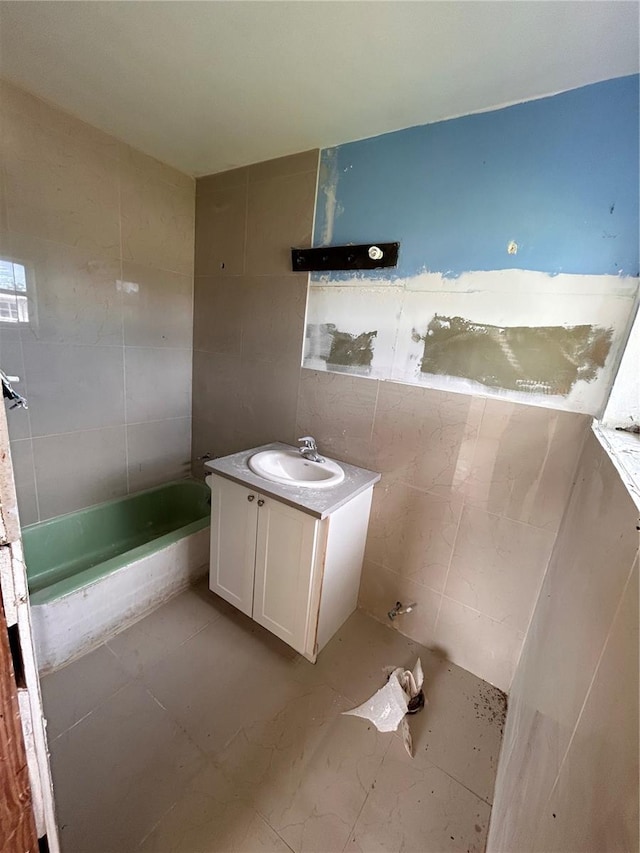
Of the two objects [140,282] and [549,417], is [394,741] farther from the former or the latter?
[140,282]

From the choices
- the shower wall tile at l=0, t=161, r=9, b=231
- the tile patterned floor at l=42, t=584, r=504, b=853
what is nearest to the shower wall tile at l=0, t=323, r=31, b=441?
the shower wall tile at l=0, t=161, r=9, b=231

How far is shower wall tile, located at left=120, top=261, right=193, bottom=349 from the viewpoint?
1896mm

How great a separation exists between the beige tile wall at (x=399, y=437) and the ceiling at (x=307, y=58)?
1.28ft

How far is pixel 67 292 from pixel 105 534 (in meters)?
1.39

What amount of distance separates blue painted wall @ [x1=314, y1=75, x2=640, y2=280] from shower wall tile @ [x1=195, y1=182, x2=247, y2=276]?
0.59 m

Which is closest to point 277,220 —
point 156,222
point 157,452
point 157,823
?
point 156,222

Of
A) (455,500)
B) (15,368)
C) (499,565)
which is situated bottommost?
(499,565)

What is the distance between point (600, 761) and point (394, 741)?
3.76 feet

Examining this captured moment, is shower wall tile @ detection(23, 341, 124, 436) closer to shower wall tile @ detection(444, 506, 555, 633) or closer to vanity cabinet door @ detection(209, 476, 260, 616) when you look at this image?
vanity cabinet door @ detection(209, 476, 260, 616)

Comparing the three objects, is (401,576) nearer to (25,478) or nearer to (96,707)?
(96,707)

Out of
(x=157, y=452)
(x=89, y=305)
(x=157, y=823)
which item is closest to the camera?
(x=157, y=823)

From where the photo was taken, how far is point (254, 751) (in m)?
1.15

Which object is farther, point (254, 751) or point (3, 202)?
point (3, 202)

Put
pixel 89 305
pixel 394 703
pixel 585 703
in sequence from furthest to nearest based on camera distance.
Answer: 1. pixel 89 305
2. pixel 394 703
3. pixel 585 703
